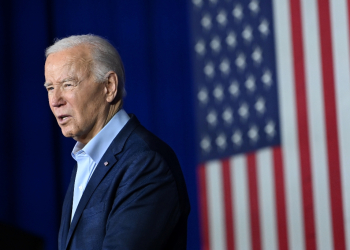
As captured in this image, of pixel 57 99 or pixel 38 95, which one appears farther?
pixel 38 95

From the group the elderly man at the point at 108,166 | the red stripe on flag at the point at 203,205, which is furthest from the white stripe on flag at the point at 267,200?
the elderly man at the point at 108,166

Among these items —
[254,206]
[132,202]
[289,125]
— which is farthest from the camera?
[254,206]

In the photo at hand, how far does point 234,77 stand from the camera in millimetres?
2650

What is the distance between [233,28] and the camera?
8.70 feet

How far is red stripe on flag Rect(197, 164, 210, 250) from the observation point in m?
2.66

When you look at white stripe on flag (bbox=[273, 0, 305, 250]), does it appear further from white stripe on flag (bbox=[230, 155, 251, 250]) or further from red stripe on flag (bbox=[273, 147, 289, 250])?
white stripe on flag (bbox=[230, 155, 251, 250])

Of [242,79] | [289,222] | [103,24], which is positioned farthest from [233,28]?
[289,222]

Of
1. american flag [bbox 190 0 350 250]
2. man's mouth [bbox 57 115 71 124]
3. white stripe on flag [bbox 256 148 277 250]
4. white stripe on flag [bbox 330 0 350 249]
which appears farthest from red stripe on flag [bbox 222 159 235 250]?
man's mouth [bbox 57 115 71 124]

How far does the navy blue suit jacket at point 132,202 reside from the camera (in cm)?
115

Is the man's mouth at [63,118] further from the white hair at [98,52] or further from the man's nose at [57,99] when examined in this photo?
the white hair at [98,52]

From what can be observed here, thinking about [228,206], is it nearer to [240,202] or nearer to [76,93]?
[240,202]

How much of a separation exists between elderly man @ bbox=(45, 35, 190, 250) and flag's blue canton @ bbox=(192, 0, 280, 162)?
48.1 inches

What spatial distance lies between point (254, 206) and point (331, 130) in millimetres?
540

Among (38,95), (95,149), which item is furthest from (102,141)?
(38,95)
